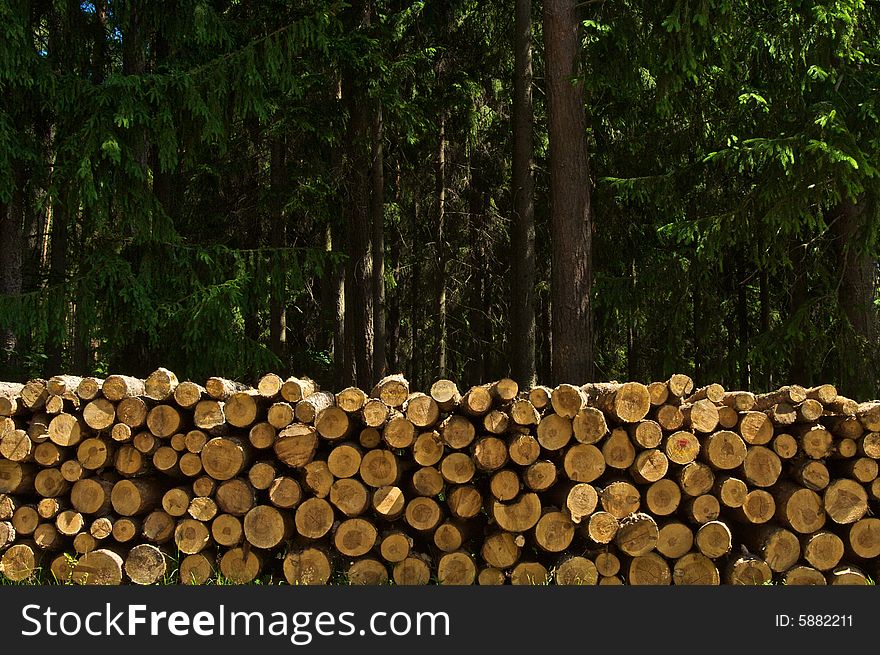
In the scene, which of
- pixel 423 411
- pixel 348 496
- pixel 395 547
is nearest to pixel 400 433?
pixel 423 411

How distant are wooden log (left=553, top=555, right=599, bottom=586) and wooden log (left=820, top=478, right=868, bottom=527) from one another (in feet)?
5.13

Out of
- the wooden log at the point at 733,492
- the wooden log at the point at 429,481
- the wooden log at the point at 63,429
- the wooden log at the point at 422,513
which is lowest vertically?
the wooden log at the point at 422,513

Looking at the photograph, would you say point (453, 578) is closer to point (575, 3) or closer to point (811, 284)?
point (575, 3)

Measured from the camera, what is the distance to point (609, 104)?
14.7 m

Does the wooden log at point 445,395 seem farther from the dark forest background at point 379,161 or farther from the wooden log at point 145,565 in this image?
the dark forest background at point 379,161

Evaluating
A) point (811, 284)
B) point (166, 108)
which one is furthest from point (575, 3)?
point (811, 284)

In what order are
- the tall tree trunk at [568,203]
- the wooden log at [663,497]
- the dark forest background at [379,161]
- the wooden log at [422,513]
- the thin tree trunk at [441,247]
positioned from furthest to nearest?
the thin tree trunk at [441,247] → the tall tree trunk at [568,203] → the dark forest background at [379,161] → the wooden log at [422,513] → the wooden log at [663,497]

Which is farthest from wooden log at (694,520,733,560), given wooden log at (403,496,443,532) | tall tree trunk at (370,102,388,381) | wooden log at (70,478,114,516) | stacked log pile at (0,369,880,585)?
tall tree trunk at (370,102,388,381)

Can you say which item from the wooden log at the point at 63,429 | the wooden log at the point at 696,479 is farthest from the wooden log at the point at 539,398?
the wooden log at the point at 63,429

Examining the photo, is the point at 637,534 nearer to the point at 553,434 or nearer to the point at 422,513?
the point at 553,434

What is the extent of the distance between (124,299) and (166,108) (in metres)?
2.16

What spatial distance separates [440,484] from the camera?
566cm

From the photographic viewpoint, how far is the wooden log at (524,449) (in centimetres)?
552

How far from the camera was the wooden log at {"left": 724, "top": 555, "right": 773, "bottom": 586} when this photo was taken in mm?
5508
